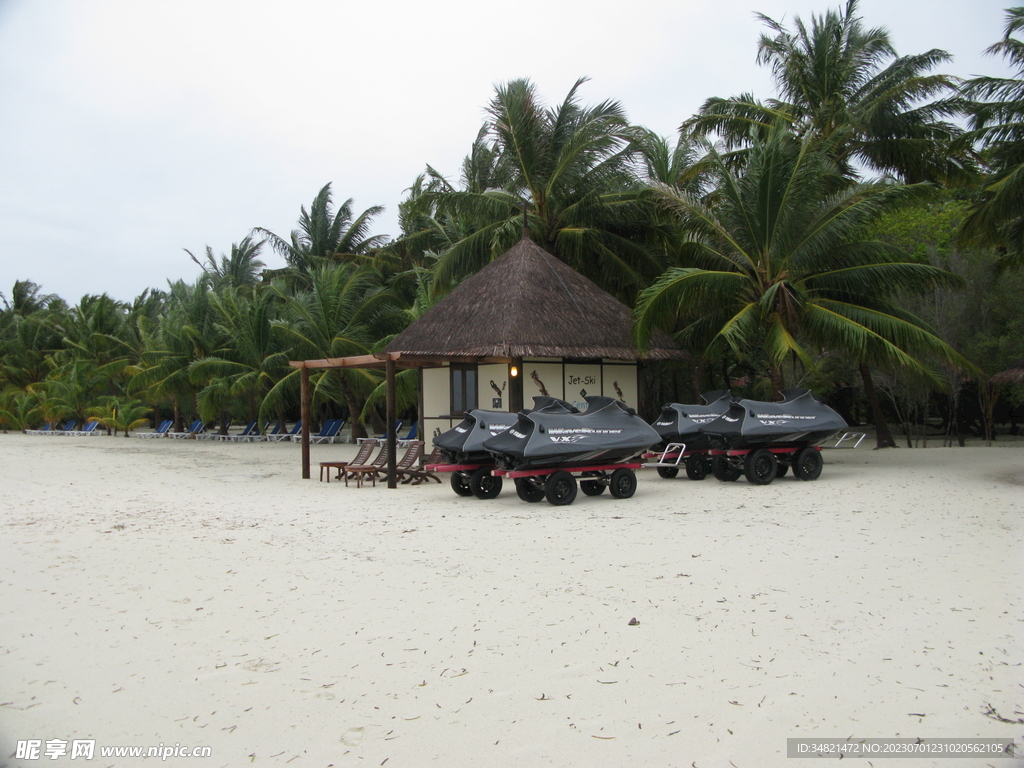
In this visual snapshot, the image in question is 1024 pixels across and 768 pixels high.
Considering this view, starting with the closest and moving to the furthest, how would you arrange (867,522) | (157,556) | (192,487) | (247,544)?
(157,556)
(247,544)
(867,522)
(192,487)

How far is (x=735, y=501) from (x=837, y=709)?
7117 millimetres

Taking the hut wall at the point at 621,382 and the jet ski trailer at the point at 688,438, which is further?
the hut wall at the point at 621,382

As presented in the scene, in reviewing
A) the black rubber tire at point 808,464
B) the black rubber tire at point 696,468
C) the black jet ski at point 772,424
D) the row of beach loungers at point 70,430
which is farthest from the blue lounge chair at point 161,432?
the black rubber tire at point 808,464

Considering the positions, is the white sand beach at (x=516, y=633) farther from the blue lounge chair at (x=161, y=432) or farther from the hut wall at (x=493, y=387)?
the blue lounge chair at (x=161, y=432)

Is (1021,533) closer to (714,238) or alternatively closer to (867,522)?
(867,522)

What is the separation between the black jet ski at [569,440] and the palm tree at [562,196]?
8138 mm

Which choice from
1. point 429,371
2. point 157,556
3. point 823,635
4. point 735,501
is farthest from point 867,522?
point 429,371

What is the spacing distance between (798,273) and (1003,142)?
405cm

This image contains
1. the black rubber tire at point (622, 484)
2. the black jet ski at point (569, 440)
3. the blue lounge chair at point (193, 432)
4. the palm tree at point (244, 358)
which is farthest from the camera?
the blue lounge chair at point (193, 432)

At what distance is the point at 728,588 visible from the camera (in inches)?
244

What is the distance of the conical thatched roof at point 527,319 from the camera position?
50.7ft

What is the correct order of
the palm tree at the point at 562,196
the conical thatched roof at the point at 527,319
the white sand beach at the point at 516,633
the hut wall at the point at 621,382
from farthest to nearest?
the palm tree at the point at 562,196, the hut wall at the point at 621,382, the conical thatched roof at the point at 527,319, the white sand beach at the point at 516,633

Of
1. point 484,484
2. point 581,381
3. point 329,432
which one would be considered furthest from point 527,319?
point 329,432

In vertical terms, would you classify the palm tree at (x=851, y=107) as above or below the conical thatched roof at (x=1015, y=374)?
above
